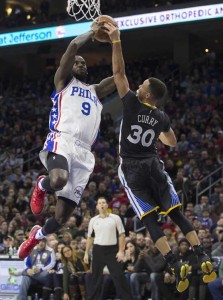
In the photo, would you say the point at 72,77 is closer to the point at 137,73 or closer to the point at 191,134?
the point at 191,134

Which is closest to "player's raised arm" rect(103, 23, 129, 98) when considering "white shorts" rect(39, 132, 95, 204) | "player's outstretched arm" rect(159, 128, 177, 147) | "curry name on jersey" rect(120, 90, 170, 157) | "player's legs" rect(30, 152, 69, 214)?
"curry name on jersey" rect(120, 90, 170, 157)

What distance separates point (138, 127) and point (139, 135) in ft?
0.31

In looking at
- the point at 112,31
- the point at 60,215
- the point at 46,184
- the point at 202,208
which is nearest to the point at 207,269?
the point at 60,215

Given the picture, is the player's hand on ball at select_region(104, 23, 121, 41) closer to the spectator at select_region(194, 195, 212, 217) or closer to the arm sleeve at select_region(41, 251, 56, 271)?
the arm sleeve at select_region(41, 251, 56, 271)

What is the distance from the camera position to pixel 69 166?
830cm

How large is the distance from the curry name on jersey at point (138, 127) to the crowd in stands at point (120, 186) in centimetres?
602

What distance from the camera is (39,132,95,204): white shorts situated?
8.32 m

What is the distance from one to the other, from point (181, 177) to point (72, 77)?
1036cm

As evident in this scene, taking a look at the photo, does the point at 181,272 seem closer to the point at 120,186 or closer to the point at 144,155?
the point at 144,155

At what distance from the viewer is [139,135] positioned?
801cm

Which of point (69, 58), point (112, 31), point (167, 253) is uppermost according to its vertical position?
point (112, 31)

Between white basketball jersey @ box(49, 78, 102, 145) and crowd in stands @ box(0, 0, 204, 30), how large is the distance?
16.0 metres

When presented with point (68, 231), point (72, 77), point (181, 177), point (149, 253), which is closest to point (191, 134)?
point (181, 177)

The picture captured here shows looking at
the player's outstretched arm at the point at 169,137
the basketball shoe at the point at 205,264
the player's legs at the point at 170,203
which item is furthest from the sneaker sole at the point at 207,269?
the player's outstretched arm at the point at 169,137
